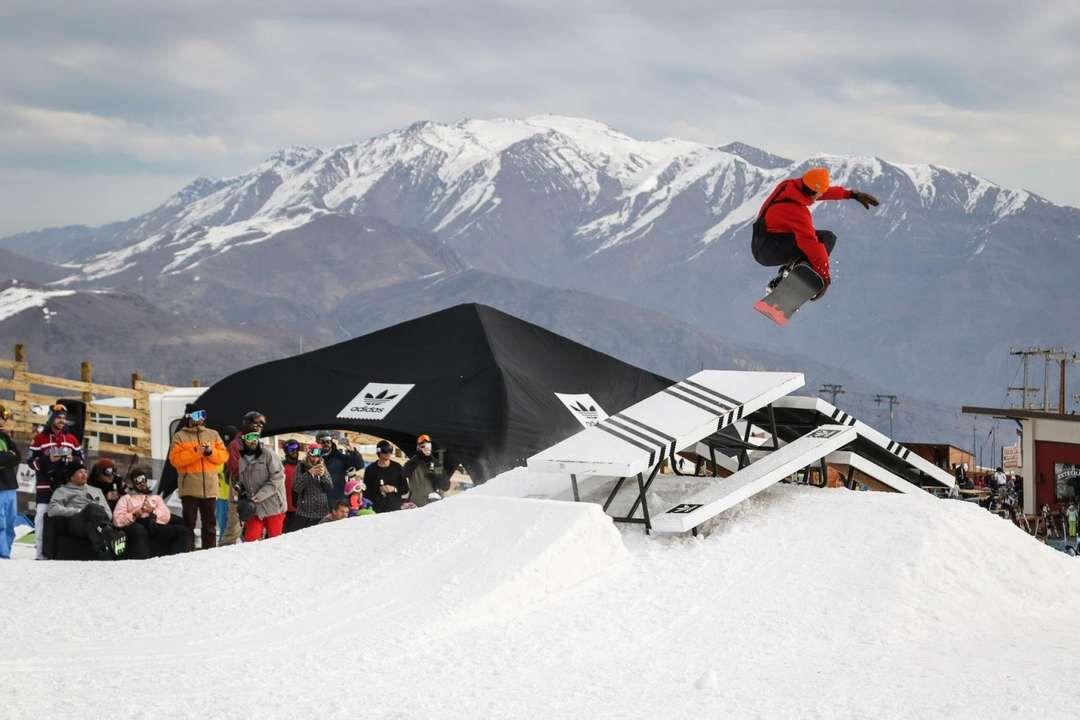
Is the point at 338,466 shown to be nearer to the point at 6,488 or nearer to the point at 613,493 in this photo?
the point at 6,488

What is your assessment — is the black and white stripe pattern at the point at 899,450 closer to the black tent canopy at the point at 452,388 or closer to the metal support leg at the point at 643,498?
the metal support leg at the point at 643,498

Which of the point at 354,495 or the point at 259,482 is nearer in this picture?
the point at 259,482

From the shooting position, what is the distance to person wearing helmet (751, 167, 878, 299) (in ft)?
35.8

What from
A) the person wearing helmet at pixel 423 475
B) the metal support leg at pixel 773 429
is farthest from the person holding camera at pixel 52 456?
the metal support leg at pixel 773 429

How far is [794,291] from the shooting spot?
11.3 meters

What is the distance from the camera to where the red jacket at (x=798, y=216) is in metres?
11.0

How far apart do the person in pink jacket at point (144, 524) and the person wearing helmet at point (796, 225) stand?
5.85 metres

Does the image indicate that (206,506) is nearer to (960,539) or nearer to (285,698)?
(285,698)

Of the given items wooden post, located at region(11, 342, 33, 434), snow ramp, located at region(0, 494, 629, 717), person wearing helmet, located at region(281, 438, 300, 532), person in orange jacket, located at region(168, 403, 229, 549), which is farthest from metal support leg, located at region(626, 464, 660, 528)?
wooden post, located at region(11, 342, 33, 434)

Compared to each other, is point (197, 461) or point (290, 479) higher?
point (197, 461)

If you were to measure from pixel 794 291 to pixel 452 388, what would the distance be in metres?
5.68

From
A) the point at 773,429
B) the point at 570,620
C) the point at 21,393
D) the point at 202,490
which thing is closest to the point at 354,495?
the point at 202,490

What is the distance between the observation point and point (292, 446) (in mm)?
13172

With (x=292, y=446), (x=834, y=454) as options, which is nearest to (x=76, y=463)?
(x=292, y=446)
